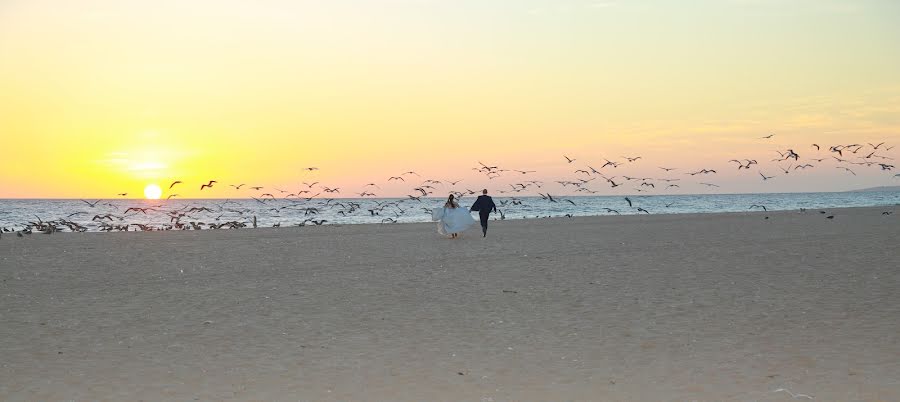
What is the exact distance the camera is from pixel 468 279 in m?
18.7

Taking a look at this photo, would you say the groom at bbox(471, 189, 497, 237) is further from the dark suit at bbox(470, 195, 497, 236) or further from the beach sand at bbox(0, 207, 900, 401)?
the beach sand at bbox(0, 207, 900, 401)

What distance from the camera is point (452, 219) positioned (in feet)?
108

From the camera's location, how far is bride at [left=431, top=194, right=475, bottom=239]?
108 feet

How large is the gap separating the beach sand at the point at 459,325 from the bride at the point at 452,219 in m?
7.76

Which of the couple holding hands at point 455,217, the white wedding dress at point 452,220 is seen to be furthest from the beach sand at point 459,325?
the white wedding dress at point 452,220

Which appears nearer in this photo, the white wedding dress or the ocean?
the white wedding dress

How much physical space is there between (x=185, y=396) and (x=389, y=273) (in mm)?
11595

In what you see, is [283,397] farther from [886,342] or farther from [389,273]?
[389,273]

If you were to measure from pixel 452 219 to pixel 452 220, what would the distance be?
0.16 ft

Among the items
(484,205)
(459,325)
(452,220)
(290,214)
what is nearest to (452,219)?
(452,220)

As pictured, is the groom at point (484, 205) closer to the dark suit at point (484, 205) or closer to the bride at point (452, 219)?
the dark suit at point (484, 205)

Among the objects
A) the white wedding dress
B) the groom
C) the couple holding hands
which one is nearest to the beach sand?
the groom

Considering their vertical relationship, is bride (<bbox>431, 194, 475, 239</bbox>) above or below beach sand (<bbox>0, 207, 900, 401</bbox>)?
above

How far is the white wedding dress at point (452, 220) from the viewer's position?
108ft
